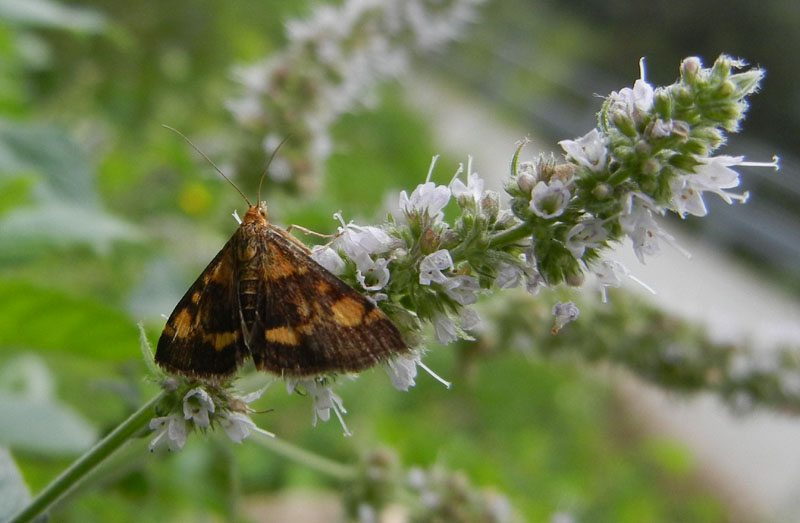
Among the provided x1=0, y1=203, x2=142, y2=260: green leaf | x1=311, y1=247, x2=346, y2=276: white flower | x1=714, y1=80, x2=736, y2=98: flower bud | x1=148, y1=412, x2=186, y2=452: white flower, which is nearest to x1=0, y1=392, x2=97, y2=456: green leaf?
x1=0, y1=203, x2=142, y2=260: green leaf

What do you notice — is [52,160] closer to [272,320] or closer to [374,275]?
[272,320]

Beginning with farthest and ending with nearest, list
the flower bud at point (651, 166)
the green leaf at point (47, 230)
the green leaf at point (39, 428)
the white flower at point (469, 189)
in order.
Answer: the green leaf at point (47, 230), the green leaf at point (39, 428), the white flower at point (469, 189), the flower bud at point (651, 166)

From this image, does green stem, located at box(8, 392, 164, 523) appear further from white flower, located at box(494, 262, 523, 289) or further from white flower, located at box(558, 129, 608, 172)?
white flower, located at box(558, 129, 608, 172)

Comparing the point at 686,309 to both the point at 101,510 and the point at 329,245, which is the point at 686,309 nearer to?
the point at 329,245

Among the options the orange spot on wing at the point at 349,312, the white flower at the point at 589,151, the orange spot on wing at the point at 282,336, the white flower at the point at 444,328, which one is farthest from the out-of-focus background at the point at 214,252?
the white flower at the point at 589,151

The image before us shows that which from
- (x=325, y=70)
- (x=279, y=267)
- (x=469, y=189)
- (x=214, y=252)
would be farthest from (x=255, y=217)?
(x=214, y=252)

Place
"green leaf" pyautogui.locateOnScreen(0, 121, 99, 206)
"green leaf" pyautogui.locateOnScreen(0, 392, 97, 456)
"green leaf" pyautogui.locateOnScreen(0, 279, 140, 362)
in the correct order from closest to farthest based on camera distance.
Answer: "green leaf" pyautogui.locateOnScreen(0, 279, 140, 362), "green leaf" pyautogui.locateOnScreen(0, 392, 97, 456), "green leaf" pyautogui.locateOnScreen(0, 121, 99, 206)

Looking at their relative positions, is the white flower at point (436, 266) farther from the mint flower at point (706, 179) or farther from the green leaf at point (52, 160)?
the green leaf at point (52, 160)
